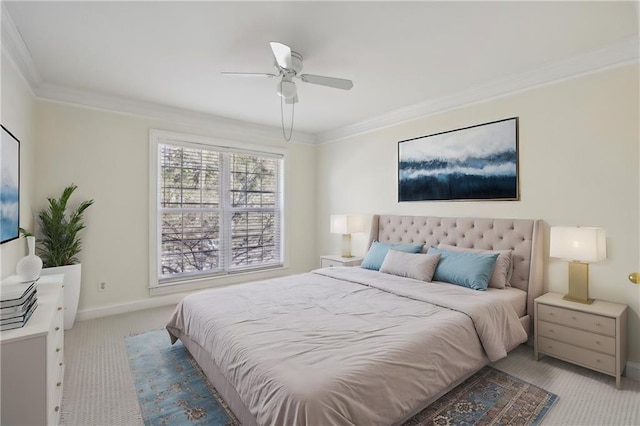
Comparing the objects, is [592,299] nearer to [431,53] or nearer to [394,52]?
[431,53]

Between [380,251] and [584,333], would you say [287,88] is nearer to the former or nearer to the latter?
[380,251]

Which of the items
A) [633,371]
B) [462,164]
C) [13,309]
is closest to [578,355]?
[633,371]

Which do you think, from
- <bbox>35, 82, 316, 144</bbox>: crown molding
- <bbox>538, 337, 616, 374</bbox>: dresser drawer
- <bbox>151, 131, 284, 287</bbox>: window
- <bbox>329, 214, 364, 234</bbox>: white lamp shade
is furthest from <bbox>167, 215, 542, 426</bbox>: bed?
<bbox>35, 82, 316, 144</bbox>: crown molding

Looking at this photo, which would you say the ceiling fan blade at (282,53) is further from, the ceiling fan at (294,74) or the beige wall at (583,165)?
the beige wall at (583,165)

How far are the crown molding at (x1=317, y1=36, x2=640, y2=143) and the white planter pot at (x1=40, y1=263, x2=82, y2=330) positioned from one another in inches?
159

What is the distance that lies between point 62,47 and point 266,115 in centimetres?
229

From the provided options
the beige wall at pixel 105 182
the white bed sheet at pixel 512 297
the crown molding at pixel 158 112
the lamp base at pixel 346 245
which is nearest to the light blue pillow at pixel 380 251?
the lamp base at pixel 346 245

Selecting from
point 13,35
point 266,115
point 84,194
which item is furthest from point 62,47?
point 266,115

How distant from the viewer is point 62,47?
2.54m

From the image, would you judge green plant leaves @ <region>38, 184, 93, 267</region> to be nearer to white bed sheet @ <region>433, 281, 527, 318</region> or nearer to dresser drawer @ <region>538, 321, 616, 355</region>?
white bed sheet @ <region>433, 281, 527, 318</region>

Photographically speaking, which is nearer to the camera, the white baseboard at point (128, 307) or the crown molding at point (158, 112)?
the crown molding at point (158, 112)

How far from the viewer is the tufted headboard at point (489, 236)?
9.46 ft

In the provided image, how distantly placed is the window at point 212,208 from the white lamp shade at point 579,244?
3.81 metres

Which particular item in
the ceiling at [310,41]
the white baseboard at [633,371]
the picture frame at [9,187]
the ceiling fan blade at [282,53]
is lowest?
the white baseboard at [633,371]
